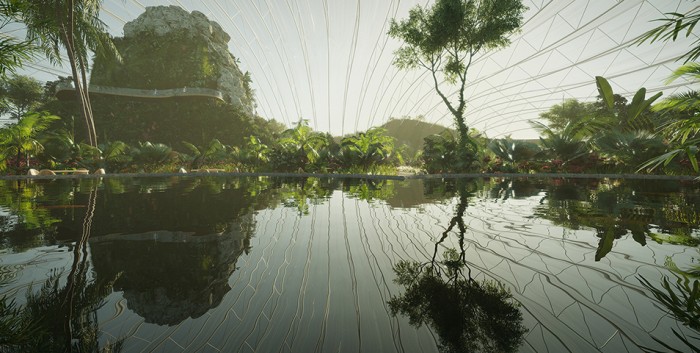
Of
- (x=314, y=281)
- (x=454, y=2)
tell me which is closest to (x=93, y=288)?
(x=314, y=281)

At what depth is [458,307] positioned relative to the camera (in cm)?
190

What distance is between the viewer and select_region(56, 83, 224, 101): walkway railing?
2932 centimetres

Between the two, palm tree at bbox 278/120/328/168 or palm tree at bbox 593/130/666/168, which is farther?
Result: palm tree at bbox 278/120/328/168

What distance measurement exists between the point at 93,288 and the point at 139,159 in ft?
73.6

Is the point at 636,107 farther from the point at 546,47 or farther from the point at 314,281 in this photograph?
the point at 314,281

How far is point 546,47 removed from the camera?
22.3m

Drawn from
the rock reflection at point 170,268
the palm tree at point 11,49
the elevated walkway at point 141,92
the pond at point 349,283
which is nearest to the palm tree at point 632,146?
the pond at point 349,283

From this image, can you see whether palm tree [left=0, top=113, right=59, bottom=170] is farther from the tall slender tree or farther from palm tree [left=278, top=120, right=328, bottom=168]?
the tall slender tree

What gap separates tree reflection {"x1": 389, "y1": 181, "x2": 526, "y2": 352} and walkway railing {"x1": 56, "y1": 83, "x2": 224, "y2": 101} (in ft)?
118

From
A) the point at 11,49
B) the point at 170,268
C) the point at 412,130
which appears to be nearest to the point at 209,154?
the point at 11,49

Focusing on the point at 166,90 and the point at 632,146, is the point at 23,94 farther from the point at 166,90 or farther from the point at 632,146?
the point at 632,146

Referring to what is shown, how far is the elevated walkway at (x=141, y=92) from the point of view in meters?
29.5

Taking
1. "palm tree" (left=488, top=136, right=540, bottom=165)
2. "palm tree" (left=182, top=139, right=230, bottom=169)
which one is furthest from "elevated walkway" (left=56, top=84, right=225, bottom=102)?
"palm tree" (left=488, top=136, right=540, bottom=165)

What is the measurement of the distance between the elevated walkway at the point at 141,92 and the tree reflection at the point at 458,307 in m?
35.9
